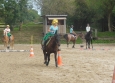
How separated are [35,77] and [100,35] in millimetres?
36343

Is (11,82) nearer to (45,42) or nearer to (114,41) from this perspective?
(45,42)

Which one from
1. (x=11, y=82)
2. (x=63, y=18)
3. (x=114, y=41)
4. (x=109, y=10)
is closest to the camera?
(x=11, y=82)

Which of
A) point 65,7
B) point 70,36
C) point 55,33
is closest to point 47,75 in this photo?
point 55,33

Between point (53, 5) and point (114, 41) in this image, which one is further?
point (53, 5)

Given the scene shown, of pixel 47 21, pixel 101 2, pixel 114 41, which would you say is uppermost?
pixel 101 2

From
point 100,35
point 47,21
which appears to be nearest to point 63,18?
point 47,21

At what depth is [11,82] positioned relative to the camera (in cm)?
940

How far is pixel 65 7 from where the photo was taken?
2179 inches

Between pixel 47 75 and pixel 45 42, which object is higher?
pixel 45 42

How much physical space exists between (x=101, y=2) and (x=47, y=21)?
938 cm

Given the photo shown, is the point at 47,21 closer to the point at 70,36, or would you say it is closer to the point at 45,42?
the point at 70,36

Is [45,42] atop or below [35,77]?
atop

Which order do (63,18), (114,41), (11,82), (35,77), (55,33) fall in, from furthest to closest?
(63,18), (114,41), (55,33), (35,77), (11,82)

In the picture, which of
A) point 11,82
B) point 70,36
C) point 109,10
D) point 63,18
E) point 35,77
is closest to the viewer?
point 11,82
